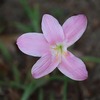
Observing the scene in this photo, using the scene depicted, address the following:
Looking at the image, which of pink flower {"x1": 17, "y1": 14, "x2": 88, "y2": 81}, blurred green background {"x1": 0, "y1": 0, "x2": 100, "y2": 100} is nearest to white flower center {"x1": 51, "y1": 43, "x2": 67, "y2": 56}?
pink flower {"x1": 17, "y1": 14, "x2": 88, "y2": 81}

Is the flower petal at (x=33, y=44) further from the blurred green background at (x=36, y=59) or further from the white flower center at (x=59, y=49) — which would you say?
the blurred green background at (x=36, y=59)

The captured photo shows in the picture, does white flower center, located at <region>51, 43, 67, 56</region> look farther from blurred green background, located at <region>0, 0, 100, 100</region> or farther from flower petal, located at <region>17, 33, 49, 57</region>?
blurred green background, located at <region>0, 0, 100, 100</region>

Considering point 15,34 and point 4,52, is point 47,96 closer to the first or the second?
point 4,52

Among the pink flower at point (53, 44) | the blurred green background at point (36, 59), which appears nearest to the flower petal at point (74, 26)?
the pink flower at point (53, 44)

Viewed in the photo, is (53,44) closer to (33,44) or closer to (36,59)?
(33,44)

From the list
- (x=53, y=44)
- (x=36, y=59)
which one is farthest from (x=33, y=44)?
(x=36, y=59)

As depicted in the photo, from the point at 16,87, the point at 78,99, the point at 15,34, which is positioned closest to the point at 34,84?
the point at 16,87
